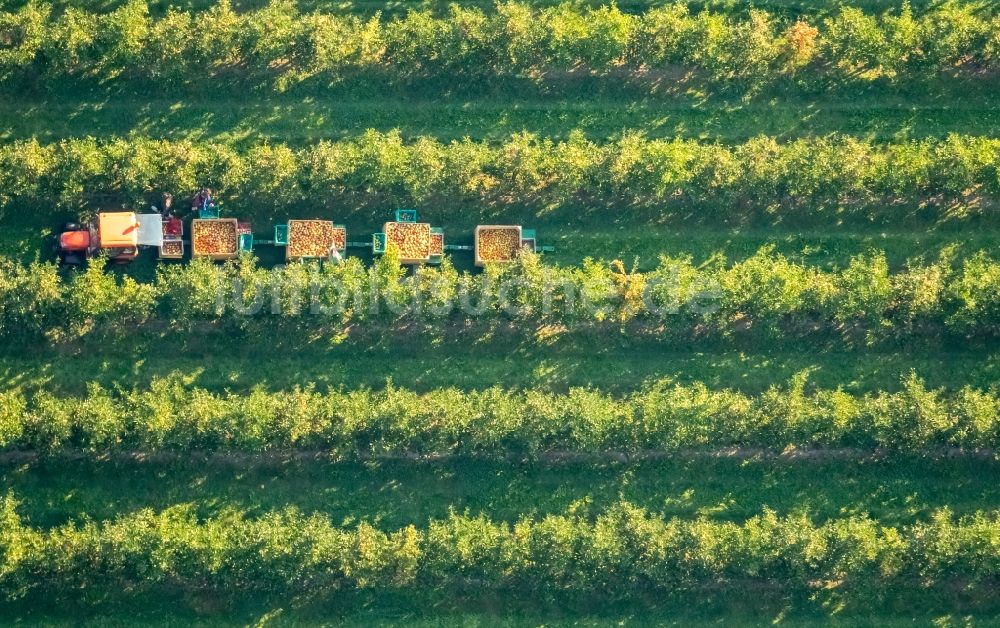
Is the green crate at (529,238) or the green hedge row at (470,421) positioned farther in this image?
the green crate at (529,238)

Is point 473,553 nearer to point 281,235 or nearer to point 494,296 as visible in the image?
point 494,296

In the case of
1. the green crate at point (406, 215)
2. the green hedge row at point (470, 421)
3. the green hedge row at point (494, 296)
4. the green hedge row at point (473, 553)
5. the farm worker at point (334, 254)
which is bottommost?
the green hedge row at point (473, 553)

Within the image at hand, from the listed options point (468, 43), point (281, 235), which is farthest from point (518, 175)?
point (281, 235)

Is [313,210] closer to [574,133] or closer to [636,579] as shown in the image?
[574,133]

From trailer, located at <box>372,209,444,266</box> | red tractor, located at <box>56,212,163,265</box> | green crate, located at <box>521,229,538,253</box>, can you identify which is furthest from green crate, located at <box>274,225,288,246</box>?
green crate, located at <box>521,229,538,253</box>

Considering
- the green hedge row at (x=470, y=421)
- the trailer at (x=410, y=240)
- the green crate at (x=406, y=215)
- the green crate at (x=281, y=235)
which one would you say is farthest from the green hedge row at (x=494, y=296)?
the green hedge row at (x=470, y=421)

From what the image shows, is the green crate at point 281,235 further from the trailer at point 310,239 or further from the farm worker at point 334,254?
the farm worker at point 334,254

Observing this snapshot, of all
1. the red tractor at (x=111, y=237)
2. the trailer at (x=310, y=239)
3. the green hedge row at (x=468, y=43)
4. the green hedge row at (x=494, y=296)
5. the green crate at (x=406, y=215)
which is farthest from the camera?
the green crate at (x=406, y=215)

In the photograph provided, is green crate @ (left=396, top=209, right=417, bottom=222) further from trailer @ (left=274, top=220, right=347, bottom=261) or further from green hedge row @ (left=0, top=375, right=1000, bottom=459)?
green hedge row @ (left=0, top=375, right=1000, bottom=459)
